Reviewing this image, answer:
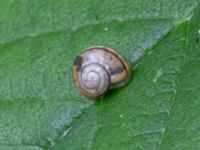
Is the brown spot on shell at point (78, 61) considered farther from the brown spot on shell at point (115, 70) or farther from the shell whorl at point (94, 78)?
the brown spot on shell at point (115, 70)

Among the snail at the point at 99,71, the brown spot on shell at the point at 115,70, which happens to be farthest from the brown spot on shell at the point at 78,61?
the brown spot on shell at the point at 115,70

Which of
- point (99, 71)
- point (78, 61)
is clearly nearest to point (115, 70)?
point (99, 71)

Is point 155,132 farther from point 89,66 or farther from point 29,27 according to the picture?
point 29,27

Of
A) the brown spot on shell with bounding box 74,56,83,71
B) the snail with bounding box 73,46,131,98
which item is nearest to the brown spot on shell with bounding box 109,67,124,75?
the snail with bounding box 73,46,131,98

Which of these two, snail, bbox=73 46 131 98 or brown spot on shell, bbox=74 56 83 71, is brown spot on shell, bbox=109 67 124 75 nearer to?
snail, bbox=73 46 131 98

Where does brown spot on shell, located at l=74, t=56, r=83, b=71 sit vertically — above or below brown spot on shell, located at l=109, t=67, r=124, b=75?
above

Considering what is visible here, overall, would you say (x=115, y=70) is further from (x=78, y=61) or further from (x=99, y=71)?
(x=78, y=61)

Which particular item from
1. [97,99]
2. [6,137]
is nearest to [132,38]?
[97,99]

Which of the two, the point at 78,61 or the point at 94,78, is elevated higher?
the point at 78,61
